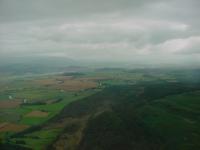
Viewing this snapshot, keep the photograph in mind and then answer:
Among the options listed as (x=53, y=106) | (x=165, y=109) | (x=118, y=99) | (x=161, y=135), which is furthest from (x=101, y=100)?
(x=161, y=135)

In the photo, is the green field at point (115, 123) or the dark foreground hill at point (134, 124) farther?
the green field at point (115, 123)

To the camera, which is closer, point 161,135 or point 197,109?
point 161,135

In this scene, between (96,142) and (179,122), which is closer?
(96,142)

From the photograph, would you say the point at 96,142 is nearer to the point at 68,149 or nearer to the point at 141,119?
the point at 68,149

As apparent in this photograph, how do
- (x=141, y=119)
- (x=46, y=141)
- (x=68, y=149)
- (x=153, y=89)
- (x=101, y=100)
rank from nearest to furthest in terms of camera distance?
(x=68, y=149) → (x=46, y=141) → (x=141, y=119) → (x=101, y=100) → (x=153, y=89)

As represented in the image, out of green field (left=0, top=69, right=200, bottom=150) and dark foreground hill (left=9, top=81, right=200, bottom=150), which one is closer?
dark foreground hill (left=9, top=81, right=200, bottom=150)

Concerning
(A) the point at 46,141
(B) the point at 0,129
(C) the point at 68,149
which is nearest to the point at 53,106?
(B) the point at 0,129

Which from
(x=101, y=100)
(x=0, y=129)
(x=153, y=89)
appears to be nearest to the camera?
(x=0, y=129)

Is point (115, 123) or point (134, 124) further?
point (115, 123)

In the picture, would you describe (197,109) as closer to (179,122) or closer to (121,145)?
(179,122)
